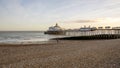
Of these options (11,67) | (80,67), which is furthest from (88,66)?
(11,67)

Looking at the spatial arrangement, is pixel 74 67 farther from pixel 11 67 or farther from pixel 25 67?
pixel 11 67

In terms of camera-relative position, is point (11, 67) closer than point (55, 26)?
Yes

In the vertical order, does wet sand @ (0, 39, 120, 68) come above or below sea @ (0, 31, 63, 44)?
above

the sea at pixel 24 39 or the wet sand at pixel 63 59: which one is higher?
the wet sand at pixel 63 59

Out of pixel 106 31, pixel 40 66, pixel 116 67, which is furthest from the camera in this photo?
pixel 106 31

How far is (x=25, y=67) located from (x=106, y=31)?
9346 cm

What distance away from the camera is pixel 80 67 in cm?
900

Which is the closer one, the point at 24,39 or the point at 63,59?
the point at 63,59

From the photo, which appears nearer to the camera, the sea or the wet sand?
the wet sand

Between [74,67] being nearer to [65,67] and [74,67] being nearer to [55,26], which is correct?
[65,67]

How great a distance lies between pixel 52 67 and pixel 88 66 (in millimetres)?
1817

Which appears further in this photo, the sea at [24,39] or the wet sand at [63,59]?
the sea at [24,39]

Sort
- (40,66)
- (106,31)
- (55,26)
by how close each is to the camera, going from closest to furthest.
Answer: (40,66)
(106,31)
(55,26)

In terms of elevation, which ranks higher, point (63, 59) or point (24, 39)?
point (63, 59)
